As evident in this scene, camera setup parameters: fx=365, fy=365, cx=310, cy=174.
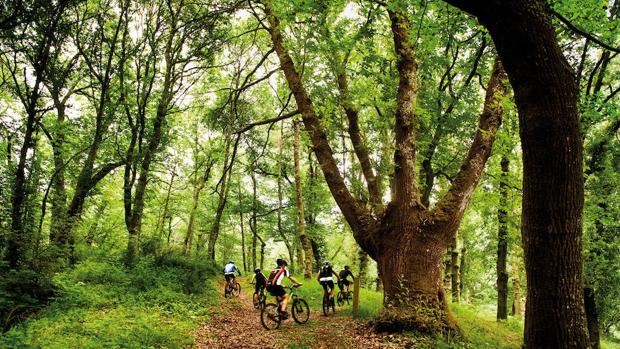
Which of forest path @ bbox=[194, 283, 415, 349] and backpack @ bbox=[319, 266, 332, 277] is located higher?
backpack @ bbox=[319, 266, 332, 277]

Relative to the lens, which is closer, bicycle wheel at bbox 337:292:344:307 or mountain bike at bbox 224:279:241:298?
bicycle wheel at bbox 337:292:344:307

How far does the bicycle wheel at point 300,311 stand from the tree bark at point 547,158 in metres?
7.98

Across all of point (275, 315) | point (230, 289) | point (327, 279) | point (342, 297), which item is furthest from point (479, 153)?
point (230, 289)

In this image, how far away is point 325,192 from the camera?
22750 millimetres

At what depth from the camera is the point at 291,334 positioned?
9352mm

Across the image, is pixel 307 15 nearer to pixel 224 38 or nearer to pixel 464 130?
pixel 224 38

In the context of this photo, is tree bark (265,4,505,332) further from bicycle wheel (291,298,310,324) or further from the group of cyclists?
bicycle wheel (291,298,310,324)

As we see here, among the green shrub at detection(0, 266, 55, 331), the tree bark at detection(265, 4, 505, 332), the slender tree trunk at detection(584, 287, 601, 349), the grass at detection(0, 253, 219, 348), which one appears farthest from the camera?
the slender tree trunk at detection(584, 287, 601, 349)

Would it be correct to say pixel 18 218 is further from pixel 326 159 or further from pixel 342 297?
pixel 342 297

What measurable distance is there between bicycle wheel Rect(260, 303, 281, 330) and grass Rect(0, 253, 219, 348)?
64.7 inches

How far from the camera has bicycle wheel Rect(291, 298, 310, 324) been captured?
35.3 ft

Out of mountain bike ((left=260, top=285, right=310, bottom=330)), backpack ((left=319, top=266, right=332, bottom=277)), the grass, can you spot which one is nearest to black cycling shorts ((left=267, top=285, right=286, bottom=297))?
mountain bike ((left=260, top=285, right=310, bottom=330))

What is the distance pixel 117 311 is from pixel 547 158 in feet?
31.0

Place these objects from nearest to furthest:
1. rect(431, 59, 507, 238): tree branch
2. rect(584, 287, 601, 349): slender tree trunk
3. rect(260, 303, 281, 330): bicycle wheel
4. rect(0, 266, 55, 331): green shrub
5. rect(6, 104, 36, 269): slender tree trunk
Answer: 1. rect(0, 266, 55, 331): green shrub
2. rect(431, 59, 507, 238): tree branch
3. rect(6, 104, 36, 269): slender tree trunk
4. rect(260, 303, 281, 330): bicycle wheel
5. rect(584, 287, 601, 349): slender tree trunk
